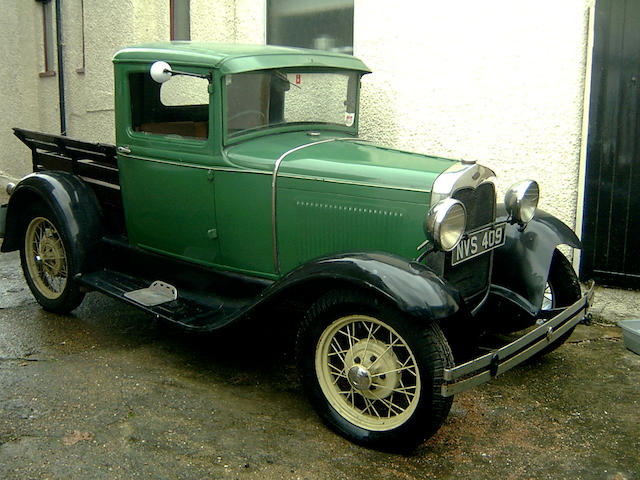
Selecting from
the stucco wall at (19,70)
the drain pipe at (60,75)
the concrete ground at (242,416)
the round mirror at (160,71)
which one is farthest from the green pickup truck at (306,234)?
the stucco wall at (19,70)

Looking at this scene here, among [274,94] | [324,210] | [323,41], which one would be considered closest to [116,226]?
[274,94]

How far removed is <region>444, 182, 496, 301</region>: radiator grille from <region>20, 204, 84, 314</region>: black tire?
2363 millimetres

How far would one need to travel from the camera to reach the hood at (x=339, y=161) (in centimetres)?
318

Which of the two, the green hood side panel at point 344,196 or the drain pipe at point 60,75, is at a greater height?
the drain pipe at point 60,75

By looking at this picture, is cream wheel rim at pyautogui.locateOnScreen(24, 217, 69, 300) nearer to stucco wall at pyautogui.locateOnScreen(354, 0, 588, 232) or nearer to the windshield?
the windshield

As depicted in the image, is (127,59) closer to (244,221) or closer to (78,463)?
(244,221)

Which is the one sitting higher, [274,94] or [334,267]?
[274,94]

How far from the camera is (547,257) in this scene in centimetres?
363

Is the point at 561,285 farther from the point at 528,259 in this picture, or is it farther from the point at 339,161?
the point at 339,161

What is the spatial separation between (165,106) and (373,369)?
216 centimetres

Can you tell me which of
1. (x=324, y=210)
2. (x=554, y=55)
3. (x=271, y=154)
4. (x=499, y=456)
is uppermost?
(x=554, y=55)

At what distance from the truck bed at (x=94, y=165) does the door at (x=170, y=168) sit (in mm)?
158

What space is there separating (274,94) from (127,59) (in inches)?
36.2

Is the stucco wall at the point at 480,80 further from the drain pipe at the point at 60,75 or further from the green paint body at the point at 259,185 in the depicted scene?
the drain pipe at the point at 60,75
